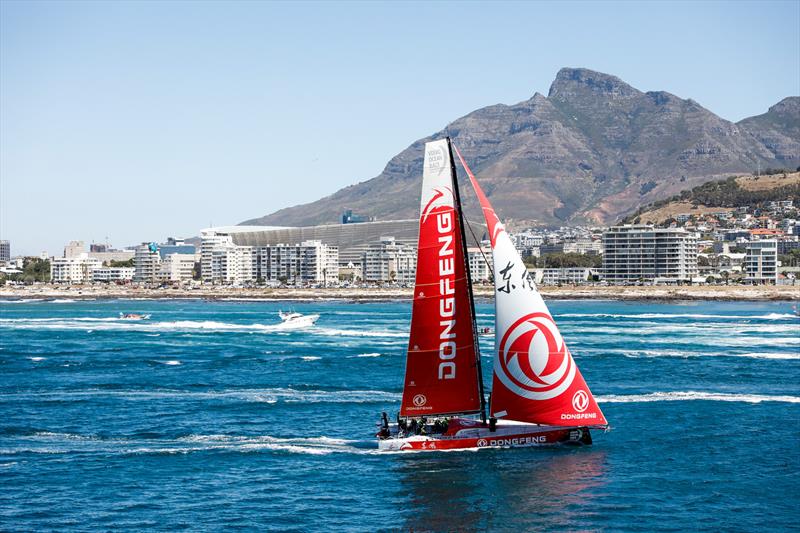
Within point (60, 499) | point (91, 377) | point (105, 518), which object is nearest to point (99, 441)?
point (60, 499)

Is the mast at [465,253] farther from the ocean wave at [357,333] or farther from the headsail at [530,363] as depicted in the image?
the ocean wave at [357,333]

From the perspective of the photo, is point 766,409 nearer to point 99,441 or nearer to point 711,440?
point 711,440

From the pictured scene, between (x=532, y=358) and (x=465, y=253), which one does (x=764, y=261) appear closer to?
(x=532, y=358)

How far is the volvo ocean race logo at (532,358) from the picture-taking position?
3341 centimetres

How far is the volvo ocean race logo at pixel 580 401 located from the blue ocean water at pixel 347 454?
145 cm

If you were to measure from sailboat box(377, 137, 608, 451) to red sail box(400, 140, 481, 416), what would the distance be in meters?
0.03

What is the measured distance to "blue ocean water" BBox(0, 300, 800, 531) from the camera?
27.3 meters

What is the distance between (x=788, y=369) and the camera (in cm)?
5825

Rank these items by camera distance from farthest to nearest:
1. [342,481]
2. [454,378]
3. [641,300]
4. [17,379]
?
[641,300]
[17,379]
[454,378]
[342,481]

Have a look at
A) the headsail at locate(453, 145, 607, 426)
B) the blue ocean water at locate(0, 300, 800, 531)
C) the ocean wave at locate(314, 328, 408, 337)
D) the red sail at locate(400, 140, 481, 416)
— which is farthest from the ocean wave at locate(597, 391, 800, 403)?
the ocean wave at locate(314, 328, 408, 337)

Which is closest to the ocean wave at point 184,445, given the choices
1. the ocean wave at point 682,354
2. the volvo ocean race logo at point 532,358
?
the volvo ocean race logo at point 532,358

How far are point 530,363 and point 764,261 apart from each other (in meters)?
170

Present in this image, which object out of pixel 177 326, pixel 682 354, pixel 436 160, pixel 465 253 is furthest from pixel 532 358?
pixel 177 326

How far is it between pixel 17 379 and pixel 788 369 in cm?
4150
